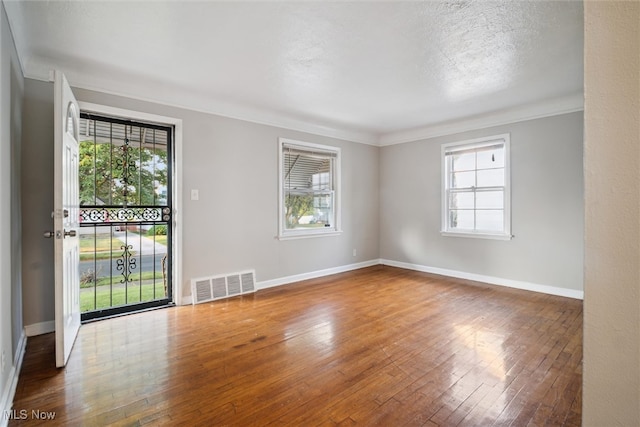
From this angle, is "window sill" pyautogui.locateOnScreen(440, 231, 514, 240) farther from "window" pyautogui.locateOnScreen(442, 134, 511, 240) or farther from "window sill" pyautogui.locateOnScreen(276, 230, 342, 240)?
"window sill" pyautogui.locateOnScreen(276, 230, 342, 240)

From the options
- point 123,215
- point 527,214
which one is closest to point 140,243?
point 123,215

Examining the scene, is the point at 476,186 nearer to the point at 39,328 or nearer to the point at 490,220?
the point at 490,220

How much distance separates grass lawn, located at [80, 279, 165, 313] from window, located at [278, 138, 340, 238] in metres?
1.77

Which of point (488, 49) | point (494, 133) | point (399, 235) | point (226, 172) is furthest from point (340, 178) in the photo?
point (488, 49)

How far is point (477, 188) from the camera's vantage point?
481 centimetres

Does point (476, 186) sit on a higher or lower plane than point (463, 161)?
lower

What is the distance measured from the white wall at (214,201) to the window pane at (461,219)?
6.43ft

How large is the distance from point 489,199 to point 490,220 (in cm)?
31

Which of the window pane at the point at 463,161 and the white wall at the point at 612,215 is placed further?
the window pane at the point at 463,161

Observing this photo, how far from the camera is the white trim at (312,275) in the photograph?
4.48 metres

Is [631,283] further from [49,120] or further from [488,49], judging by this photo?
[49,120]

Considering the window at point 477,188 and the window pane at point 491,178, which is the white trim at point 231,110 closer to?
the window at point 477,188

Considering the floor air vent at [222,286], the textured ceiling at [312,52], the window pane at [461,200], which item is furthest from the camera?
the window pane at [461,200]

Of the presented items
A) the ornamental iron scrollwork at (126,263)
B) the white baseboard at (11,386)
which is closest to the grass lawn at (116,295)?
the ornamental iron scrollwork at (126,263)
